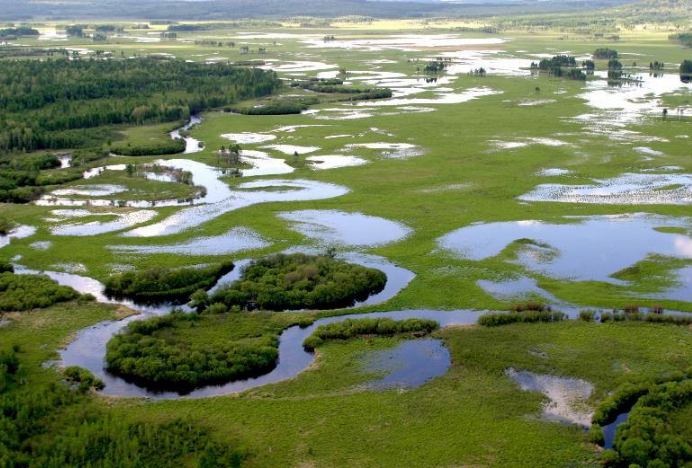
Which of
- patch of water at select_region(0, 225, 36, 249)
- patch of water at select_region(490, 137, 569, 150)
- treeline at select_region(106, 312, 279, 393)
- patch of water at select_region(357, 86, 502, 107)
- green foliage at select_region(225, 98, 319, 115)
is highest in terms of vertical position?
patch of water at select_region(357, 86, 502, 107)

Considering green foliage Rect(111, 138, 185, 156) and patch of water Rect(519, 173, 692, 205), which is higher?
green foliage Rect(111, 138, 185, 156)

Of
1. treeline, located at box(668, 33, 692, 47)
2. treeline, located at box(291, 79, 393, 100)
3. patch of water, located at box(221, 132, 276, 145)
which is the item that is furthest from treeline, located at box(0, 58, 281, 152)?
treeline, located at box(668, 33, 692, 47)

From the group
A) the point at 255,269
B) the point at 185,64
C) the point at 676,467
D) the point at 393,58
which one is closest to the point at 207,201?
the point at 255,269

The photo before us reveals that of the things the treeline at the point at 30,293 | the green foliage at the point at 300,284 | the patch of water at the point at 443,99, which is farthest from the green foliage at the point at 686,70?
the treeline at the point at 30,293

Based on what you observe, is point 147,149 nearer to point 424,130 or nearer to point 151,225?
point 151,225

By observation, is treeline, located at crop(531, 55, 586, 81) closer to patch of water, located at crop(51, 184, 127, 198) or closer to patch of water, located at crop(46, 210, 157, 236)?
patch of water, located at crop(51, 184, 127, 198)

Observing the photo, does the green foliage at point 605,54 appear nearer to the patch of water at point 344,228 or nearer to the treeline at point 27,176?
the patch of water at point 344,228

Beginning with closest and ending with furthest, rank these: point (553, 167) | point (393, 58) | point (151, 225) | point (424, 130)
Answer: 1. point (151, 225)
2. point (553, 167)
3. point (424, 130)
4. point (393, 58)
